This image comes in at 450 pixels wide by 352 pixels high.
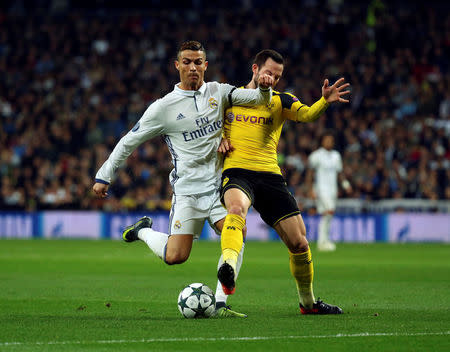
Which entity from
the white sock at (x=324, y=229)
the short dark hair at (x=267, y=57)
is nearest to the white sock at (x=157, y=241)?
the short dark hair at (x=267, y=57)

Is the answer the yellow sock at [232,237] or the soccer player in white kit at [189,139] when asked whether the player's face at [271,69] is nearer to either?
the soccer player in white kit at [189,139]

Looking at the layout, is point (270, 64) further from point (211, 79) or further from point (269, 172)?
point (211, 79)

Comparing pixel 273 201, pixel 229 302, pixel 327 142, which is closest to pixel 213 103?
pixel 273 201

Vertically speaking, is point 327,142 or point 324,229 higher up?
point 327,142

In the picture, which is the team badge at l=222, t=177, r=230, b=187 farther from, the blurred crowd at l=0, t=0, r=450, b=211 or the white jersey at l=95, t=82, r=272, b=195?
the blurred crowd at l=0, t=0, r=450, b=211

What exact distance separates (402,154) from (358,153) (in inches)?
47.5

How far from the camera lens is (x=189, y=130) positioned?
8047 mm

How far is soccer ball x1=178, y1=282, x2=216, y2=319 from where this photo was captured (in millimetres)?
7398

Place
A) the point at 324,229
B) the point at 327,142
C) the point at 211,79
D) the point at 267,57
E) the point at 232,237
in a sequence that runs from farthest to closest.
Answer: the point at 211,79, the point at 324,229, the point at 327,142, the point at 267,57, the point at 232,237

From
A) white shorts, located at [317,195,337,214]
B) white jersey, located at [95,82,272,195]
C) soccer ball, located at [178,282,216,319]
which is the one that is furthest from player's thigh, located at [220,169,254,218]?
white shorts, located at [317,195,337,214]

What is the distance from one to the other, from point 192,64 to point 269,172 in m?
1.19

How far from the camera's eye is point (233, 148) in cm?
799

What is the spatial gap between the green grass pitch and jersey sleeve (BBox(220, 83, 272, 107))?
73.8 inches

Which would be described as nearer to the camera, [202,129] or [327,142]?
[202,129]
